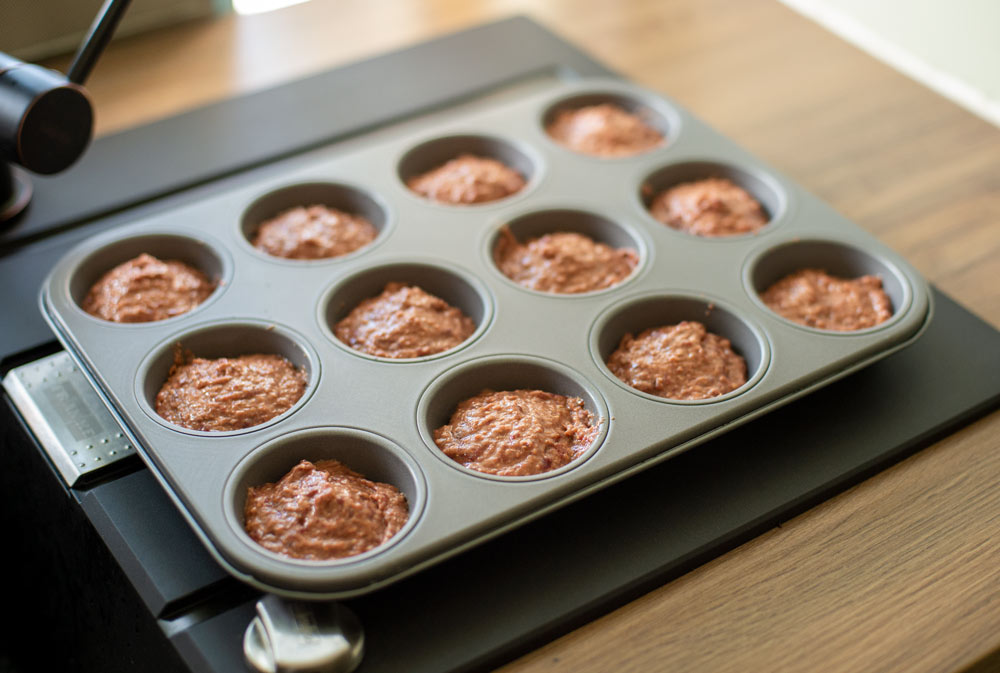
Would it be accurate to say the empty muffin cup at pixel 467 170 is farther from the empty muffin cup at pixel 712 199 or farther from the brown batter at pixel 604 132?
the empty muffin cup at pixel 712 199

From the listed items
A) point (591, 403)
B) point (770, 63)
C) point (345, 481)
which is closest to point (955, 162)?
point (770, 63)

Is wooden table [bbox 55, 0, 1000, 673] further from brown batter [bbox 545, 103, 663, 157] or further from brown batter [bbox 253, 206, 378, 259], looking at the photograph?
brown batter [bbox 253, 206, 378, 259]

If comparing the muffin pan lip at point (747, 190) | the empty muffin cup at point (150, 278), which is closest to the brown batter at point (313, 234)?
the empty muffin cup at point (150, 278)

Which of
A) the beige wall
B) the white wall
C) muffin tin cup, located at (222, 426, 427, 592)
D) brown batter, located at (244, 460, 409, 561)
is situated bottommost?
the white wall

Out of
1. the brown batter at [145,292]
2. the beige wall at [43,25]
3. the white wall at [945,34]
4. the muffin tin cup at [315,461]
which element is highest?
the beige wall at [43,25]

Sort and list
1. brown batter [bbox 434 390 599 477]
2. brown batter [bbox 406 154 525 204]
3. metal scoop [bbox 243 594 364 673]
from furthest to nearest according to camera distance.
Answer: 1. brown batter [bbox 406 154 525 204]
2. brown batter [bbox 434 390 599 477]
3. metal scoop [bbox 243 594 364 673]

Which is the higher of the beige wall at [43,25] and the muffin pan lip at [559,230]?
the beige wall at [43,25]

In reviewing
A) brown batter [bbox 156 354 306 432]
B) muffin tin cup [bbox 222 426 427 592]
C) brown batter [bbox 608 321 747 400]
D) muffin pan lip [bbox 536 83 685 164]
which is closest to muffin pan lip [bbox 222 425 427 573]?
muffin tin cup [bbox 222 426 427 592]

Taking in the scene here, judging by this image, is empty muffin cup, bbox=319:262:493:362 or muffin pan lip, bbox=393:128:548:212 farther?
muffin pan lip, bbox=393:128:548:212
